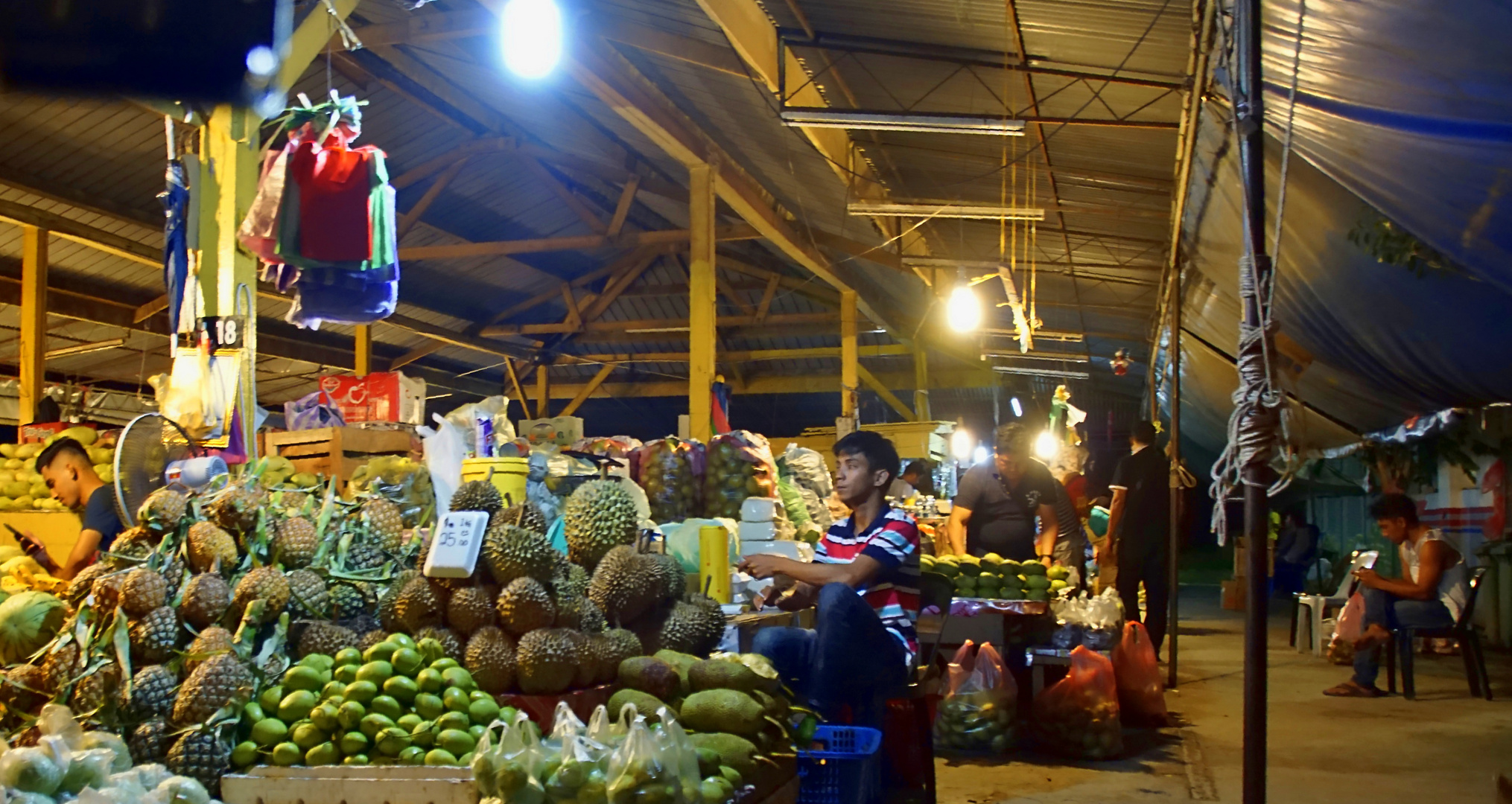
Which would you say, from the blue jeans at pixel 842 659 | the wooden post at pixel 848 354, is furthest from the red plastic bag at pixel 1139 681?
the wooden post at pixel 848 354

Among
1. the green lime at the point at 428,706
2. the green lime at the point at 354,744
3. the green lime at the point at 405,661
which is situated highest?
the green lime at the point at 405,661

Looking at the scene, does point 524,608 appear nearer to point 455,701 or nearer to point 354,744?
point 455,701

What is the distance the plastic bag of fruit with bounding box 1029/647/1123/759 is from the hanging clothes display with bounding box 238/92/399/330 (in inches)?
158

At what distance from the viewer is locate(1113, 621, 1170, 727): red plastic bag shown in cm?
651

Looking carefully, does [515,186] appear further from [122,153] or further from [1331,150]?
[1331,150]

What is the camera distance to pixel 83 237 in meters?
10.1

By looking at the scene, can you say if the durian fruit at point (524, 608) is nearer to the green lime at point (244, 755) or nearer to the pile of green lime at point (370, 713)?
the pile of green lime at point (370, 713)

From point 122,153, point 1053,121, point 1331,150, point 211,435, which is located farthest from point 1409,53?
point 122,153

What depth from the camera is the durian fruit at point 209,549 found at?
314 centimetres

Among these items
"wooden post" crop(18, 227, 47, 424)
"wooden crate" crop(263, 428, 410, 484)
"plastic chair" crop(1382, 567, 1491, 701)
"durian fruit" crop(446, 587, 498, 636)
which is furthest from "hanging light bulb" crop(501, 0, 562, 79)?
"plastic chair" crop(1382, 567, 1491, 701)

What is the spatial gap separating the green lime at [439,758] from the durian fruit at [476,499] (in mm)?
902

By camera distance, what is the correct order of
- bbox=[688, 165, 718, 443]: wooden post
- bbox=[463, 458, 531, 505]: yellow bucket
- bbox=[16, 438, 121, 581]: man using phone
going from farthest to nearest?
1. bbox=[688, 165, 718, 443]: wooden post
2. bbox=[16, 438, 121, 581]: man using phone
3. bbox=[463, 458, 531, 505]: yellow bucket

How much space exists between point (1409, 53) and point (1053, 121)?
13.9ft

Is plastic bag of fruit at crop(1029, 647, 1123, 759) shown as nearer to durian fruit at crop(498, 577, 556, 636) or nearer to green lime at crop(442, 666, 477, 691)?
durian fruit at crop(498, 577, 556, 636)
